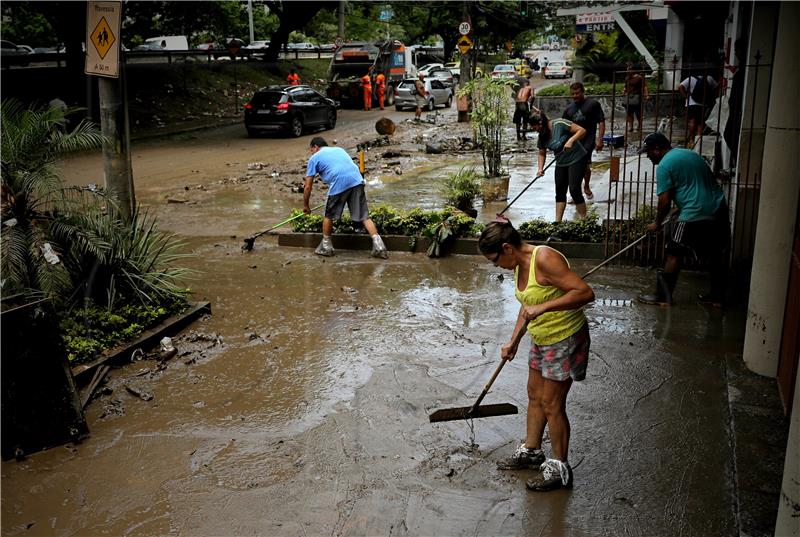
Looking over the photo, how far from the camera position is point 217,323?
7.70 meters

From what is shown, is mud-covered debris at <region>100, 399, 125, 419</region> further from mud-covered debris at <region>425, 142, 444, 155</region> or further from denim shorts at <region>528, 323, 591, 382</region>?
mud-covered debris at <region>425, 142, 444, 155</region>

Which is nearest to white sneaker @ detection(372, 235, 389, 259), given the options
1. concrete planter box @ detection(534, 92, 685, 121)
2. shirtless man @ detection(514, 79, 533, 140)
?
shirtless man @ detection(514, 79, 533, 140)

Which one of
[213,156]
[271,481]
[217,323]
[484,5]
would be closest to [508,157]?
[213,156]

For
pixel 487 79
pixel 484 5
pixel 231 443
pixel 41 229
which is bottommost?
pixel 231 443

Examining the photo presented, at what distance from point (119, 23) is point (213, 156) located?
12.8m

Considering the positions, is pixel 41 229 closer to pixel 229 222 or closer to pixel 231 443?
pixel 231 443

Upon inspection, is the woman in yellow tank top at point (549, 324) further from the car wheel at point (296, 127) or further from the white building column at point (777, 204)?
the car wheel at point (296, 127)

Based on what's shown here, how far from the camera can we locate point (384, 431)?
541 centimetres

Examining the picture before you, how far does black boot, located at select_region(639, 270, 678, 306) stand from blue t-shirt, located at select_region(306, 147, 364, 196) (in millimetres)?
4045

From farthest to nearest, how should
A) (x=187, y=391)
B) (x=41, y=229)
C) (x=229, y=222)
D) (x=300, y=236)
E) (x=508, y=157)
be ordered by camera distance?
(x=508, y=157)
(x=229, y=222)
(x=300, y=236)
(x=41, y=229)
(x=187, y=391)

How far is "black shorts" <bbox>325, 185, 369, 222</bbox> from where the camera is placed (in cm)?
1006

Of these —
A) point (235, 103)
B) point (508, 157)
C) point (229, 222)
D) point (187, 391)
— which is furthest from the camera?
point (235, 103)

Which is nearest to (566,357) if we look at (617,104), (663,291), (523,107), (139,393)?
(139,393)

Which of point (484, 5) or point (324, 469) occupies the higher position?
point (484, 5)
